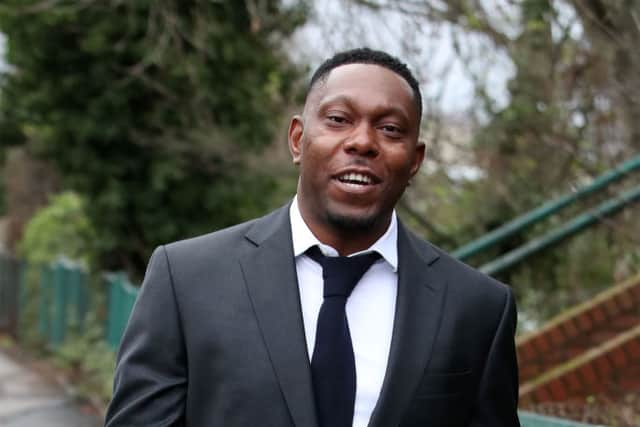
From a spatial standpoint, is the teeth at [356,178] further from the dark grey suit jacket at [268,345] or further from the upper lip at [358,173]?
the dark grey suit jacket at [268,345]

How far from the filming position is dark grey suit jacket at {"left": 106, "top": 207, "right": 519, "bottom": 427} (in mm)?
2406

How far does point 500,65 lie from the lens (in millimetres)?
7027

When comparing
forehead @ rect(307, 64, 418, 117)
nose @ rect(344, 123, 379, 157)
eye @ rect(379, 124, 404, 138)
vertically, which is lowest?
nose @ rect(344, 123, 379, 157)

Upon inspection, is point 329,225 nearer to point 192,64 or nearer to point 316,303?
point 316,303

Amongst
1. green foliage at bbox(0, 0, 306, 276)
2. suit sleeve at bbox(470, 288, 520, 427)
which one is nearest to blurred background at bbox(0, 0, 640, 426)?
green foliage at bbox(0, 0, 306, 276)

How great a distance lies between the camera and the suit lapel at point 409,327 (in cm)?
244

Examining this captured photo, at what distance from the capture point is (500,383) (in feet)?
8.58

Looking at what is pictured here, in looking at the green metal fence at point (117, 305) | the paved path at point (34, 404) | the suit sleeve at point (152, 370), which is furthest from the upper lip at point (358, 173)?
the paved path at point (34, 404)

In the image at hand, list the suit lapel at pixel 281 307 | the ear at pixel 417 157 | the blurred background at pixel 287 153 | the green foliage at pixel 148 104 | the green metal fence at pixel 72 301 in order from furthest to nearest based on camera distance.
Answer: the green foliage at pixel 148 104, the green metal fence at pixel 72 301, the blurred background at pixel 287 153, the ear at pixel 417 157, the suit lapel at pixel 281 307

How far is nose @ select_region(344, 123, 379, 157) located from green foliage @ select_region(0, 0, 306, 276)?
6.70m

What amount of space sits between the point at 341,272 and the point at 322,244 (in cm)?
9

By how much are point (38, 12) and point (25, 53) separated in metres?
0.73

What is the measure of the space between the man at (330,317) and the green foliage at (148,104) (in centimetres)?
664

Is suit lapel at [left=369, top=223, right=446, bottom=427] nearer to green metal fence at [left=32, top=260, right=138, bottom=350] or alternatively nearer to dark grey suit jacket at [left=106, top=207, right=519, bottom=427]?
dark grey suit jacket at [left=106, top=207, right=519, bottom=427]
